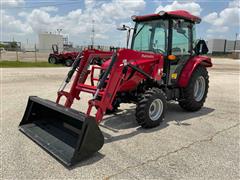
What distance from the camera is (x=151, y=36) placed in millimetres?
6129

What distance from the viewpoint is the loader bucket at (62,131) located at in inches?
142

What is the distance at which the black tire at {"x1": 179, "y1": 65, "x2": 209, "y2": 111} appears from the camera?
629 centimetres

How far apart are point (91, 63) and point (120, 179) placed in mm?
2840

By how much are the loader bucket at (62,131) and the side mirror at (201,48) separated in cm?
393

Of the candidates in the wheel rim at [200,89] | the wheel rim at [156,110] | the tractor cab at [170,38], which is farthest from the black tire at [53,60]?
the wheel rim at [156,110]

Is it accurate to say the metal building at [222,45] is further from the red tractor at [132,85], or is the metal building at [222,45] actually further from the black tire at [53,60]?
the red tractor at [132,85]

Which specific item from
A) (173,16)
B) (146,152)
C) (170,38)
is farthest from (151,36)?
(146,152)

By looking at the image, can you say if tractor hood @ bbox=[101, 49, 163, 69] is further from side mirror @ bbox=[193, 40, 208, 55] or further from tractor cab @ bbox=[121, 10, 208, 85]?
side mirror @ bbox=[193, 40, 208, 55]

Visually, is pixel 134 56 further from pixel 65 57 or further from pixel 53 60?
pixel 53 60

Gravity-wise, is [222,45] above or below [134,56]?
above

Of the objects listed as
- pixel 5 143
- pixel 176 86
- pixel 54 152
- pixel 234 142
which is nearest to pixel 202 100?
pixel 176 86

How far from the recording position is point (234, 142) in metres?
Result: 4.59

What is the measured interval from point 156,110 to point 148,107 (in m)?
0.50

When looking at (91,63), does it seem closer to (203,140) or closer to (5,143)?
(5,143)
